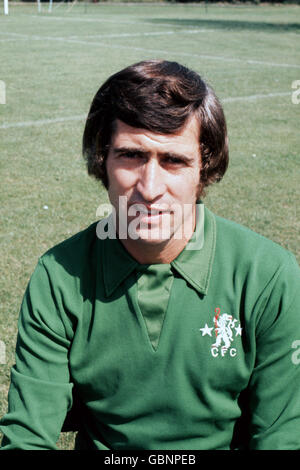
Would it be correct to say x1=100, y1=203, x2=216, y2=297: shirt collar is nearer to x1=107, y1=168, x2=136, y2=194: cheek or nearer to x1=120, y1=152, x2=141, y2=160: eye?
x1=107, y1=168, x2=136, y2=194: cheek

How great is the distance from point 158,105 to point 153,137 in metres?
0.10

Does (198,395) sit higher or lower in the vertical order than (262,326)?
lower

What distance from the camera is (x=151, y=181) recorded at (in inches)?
82.4

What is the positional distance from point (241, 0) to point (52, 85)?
4113 centimetres

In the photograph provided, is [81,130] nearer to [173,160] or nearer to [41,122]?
[41,122]

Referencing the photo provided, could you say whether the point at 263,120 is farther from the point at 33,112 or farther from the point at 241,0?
the point at 241,0

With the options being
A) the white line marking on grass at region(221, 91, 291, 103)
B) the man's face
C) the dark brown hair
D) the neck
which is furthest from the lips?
the white line marking on grass at region(221, 91, 291, 103)

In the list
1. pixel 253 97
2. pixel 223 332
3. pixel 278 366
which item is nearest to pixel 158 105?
pixel 223 332

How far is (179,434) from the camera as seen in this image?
7.20 feet

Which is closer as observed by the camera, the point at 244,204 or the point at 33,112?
the point at 244,204

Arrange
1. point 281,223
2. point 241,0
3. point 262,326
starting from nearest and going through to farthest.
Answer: point 262,326
point 281,223
point 241,0
